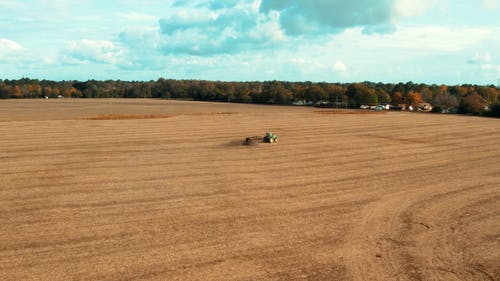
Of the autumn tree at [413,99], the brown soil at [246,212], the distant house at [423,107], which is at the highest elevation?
the autumn tree at [413,99]

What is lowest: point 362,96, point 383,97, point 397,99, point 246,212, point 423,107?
point 246,212

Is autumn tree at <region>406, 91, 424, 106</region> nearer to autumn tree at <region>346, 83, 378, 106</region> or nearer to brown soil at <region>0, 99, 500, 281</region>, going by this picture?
autumn tree at <region>346, 83, 378, 106</region>

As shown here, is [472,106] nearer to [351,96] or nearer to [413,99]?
[413,99]

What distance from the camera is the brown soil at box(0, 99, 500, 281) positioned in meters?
14.4

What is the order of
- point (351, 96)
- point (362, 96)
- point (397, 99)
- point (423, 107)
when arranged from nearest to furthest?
→ 1. point (362, 96)
2. point (423, 107)
3. point (351, 96)
4. point (397, 99)

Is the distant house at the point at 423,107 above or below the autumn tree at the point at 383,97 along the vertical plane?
below

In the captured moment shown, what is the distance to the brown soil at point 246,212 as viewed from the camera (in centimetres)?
1438

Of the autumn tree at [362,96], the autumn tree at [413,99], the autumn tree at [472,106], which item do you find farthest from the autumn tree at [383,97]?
the autumn tree at [472,106]

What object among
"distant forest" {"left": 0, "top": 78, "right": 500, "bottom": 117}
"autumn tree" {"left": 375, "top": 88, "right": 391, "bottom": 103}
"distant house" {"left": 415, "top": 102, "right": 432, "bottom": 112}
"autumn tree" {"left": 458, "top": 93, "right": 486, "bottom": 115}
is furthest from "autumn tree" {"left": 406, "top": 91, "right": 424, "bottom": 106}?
"autumn tree" {"left": 458, "top": 93, "right": 486, "bottom": 115}

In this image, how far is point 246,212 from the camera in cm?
2047

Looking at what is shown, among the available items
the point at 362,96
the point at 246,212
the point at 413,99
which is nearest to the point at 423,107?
the point at 413,99

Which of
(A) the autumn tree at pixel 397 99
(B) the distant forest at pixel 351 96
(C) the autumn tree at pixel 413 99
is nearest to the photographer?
(B) the distant forest at pixel 351 96

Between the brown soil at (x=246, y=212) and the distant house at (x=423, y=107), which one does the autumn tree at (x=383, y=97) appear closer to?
the distant house at (x=423, y=107)

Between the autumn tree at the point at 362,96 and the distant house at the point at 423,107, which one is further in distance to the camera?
the distant house at the point at 423,107
